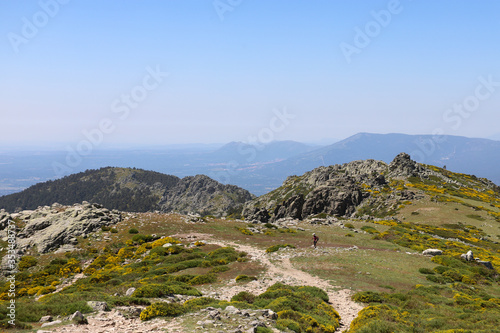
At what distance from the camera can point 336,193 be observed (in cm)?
10375

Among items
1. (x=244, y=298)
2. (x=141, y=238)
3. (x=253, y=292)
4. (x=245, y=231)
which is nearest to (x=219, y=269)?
(x=253, y=292)

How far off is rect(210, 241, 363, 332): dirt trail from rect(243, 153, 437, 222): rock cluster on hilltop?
204ft

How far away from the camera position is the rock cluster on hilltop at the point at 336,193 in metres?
99.2

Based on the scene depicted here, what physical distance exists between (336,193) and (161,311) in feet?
317

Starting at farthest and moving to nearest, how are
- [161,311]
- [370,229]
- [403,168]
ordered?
[403,168] → [370,229] → [161,311]

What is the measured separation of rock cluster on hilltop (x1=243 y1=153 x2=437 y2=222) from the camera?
326 ft

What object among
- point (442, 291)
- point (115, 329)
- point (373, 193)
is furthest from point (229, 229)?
point (373, 193)

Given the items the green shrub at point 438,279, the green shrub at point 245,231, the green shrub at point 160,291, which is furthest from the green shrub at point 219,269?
the green shrub at point 438,279

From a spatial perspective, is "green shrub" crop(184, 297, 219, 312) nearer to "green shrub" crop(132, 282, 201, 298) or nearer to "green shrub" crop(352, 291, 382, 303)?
"green shrub" crop(132, 282, 201, 298)

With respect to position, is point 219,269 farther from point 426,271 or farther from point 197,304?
point 426,271

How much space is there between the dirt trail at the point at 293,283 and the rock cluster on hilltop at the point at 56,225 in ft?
105

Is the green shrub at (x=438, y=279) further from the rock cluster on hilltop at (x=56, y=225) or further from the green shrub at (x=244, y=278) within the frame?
the rock cluster on hilltop at (x=56, y=225)

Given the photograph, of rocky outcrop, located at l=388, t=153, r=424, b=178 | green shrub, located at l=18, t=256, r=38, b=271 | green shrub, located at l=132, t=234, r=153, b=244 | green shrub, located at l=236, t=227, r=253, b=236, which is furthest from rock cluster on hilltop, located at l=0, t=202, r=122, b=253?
rocky outcrop, located at l=388, t=153, r=424, b=178

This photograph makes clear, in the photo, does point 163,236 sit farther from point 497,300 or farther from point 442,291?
point 497,300
